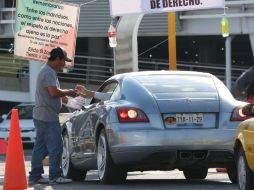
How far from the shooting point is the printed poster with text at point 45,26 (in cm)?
2003

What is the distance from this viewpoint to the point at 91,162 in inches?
490

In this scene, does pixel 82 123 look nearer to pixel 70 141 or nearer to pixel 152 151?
pixel 70 141

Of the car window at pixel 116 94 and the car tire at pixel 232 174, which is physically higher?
the car window at pixel 116 94

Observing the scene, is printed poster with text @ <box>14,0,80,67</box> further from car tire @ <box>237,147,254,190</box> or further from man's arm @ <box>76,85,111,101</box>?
car tire @ <box>237,147,254,190</box>

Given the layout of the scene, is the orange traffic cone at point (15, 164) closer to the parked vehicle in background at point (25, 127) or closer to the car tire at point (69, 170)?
the car tire at point (69, 170)

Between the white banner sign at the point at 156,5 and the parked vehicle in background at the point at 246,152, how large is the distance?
871cm

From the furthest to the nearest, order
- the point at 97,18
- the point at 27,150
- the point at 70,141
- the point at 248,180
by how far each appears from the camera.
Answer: the point at 97,18
the point at 27,150
the point at 70,141
the point at 248,180

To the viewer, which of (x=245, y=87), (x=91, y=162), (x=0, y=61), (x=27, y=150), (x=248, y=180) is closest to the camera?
(x=248, y=180)

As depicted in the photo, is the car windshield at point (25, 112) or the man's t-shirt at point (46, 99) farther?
the car windshield at point (25, 112)

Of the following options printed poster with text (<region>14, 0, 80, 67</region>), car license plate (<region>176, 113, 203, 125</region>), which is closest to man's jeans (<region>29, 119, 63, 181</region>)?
car license plate (<region>176, 113, 203, 125</region>)

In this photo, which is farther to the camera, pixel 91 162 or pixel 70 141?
pixel 70 141

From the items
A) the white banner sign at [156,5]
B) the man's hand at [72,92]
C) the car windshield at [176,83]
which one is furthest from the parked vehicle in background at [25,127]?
the car windshield at [176,83]

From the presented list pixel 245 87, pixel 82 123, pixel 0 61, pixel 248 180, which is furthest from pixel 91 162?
pixel 0 61

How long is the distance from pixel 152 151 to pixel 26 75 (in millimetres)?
25859
